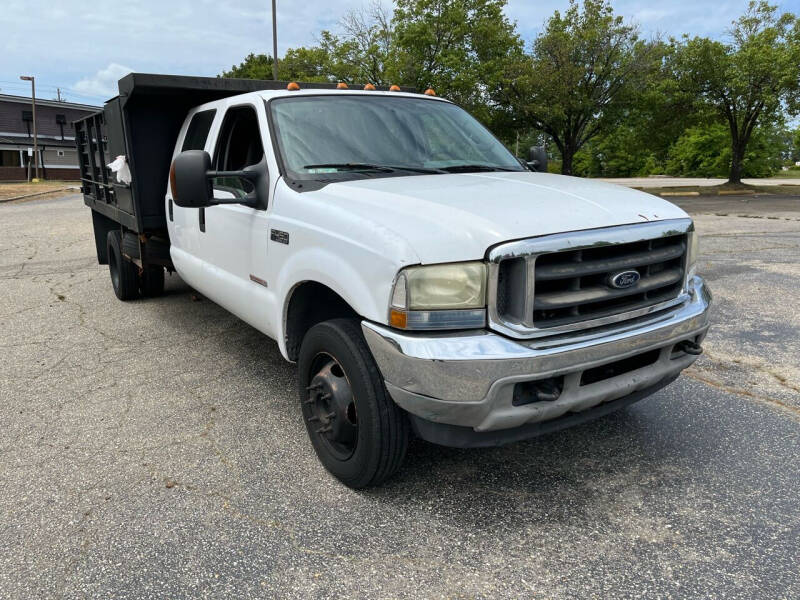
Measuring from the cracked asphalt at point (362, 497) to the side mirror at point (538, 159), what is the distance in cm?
183

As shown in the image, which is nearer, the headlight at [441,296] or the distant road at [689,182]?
the headlight at [441,296]

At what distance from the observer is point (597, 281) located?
2715mm

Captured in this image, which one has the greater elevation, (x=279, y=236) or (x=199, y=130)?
(x=199, y=130)

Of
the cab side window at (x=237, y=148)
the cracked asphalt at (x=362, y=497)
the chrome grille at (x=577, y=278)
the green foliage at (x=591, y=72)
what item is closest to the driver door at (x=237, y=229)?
the cab side window at (x=237, y=148)

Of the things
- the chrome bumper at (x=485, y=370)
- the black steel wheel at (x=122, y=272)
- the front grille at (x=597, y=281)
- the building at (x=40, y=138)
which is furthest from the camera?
the building at (x=40, y=138)

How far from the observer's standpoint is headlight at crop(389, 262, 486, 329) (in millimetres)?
2467

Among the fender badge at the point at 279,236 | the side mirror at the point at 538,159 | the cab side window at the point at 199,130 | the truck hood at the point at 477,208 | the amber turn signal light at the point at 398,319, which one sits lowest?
the amber turn signal light at the point at 398,319

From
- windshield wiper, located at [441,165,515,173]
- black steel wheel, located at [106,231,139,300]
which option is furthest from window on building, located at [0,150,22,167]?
windshield wiper, located at [441,165,515,173]

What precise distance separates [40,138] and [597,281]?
2331 inches

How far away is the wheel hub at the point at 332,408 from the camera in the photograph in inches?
116

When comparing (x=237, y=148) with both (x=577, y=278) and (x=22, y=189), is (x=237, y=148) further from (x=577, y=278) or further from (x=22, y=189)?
(x=22, y=189)

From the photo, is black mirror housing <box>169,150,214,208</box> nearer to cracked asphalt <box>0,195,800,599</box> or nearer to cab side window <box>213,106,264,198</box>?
cab side window <box>213,106,264,198</box>

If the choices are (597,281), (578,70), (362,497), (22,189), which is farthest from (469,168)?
(22,189)

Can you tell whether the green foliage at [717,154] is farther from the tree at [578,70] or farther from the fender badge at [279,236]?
the fender badge at [279,236]
